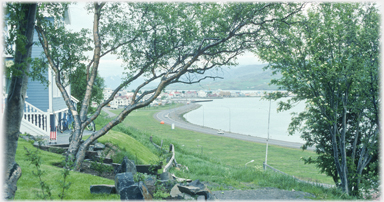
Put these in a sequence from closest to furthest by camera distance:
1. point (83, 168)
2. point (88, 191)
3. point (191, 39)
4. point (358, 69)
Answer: point (88, 191) < point (83, 168) < point (191, 39) < point (358, 69)

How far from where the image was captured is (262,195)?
29.8 ft

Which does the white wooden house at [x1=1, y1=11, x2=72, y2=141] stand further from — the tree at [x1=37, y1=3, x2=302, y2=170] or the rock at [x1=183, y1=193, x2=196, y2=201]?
the rock at [x1=183, y1=193, x2=196, y2=201]

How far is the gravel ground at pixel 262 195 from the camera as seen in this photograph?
8672mm

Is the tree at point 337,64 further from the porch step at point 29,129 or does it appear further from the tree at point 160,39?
the porch step at point 29,129

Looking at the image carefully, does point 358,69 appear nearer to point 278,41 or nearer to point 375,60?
point 375,60

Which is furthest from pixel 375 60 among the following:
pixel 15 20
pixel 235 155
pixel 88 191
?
pixel 235 155

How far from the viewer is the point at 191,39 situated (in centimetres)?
1132

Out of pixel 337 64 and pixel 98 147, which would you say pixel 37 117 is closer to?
pixel 98 147

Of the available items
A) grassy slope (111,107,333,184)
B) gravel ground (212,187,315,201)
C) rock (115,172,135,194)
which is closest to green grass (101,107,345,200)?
grassy slope (111,107,333,184)

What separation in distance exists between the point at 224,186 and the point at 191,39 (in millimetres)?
5732

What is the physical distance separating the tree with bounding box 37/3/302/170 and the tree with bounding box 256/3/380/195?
5.22ft

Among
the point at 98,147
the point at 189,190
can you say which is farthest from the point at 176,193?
the point at 98,147

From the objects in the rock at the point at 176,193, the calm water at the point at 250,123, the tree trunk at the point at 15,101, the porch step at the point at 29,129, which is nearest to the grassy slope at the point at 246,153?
the calm water at the point at 250,123

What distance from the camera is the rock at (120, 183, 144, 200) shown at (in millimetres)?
6156
